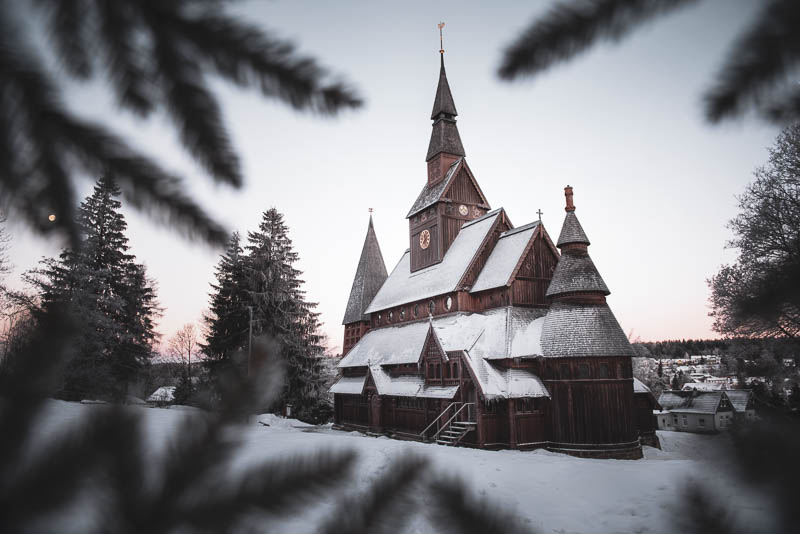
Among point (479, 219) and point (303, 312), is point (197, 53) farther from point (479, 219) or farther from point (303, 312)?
point (303, 312)

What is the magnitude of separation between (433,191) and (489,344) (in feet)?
46.8

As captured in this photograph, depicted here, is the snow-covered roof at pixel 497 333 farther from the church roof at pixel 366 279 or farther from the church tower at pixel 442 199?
the church roof at pixel 366 279

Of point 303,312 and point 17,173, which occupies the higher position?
point 303,312

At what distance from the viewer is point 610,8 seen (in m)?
1.12

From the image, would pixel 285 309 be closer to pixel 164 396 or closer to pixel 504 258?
pixel 164 396

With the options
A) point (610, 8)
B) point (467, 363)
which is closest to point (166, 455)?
point (610, 8)

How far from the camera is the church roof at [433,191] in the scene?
105ft

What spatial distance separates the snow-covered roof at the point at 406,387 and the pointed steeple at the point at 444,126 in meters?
17.3

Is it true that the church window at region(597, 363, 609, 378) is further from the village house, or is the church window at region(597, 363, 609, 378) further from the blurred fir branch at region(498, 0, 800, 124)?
the village house

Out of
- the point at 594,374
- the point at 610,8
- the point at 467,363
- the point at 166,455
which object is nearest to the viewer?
the point at 166,455

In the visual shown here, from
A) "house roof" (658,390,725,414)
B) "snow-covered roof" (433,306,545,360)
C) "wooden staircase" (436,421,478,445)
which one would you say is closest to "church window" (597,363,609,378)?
"snow-covered roof" (433,306,545,360)

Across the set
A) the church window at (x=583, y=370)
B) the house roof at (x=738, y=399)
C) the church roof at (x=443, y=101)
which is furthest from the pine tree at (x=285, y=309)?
the house roof at (x=738, y=399)

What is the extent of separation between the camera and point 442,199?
105 feet

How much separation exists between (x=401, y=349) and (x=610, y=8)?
2912 centimetres
